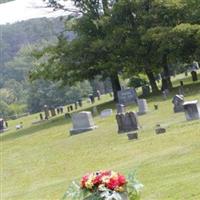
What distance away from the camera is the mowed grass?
11727mm

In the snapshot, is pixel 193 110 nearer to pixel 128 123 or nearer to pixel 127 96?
pixel 128 123

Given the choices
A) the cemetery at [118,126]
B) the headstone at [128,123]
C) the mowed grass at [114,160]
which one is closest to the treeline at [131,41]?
the cemetery at [118,126]

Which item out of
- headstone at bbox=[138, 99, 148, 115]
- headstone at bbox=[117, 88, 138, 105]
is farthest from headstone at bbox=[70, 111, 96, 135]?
headstone at bbox=[117, 88, 138, 105]

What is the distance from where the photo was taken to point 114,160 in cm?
1656

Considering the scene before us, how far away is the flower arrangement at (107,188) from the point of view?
7.21 metres

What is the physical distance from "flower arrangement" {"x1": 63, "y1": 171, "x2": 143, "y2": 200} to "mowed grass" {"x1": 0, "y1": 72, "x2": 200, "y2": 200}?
2.58 meters

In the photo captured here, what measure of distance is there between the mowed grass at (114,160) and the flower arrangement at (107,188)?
2582mm

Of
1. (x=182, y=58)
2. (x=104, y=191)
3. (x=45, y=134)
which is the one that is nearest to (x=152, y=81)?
(x=182, y=58)

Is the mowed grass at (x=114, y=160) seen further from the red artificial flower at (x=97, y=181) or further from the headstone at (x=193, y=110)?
the red artificial flower at (x=97, y=181)

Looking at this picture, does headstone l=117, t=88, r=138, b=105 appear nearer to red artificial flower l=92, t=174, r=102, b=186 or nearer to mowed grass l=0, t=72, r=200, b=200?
mowed grass l=0, t=72, r=200, b=200

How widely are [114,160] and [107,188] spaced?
936 cm

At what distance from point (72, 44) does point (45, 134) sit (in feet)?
40.5

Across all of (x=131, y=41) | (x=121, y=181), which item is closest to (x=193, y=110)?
(x=121, y=181)

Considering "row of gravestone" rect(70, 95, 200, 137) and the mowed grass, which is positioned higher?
"row of gravestone" rect(70, 95, 200, 137)
